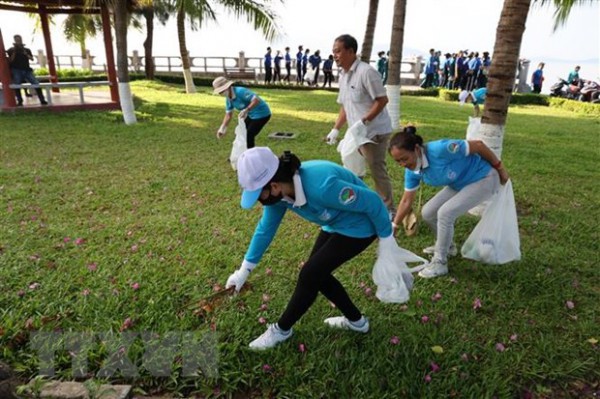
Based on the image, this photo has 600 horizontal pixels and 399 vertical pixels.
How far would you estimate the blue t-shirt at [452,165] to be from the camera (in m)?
3.09

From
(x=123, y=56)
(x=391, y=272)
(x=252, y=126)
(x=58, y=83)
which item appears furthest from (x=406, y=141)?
(x=58, y=83)

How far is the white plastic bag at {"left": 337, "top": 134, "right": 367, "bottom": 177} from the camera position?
4.28 m

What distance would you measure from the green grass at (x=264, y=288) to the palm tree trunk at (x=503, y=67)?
1.02 meters

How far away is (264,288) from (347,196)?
1.42 metres

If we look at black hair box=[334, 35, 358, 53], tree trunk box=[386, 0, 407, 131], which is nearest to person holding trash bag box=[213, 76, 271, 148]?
black hair box=[334, 35, 358, 53]

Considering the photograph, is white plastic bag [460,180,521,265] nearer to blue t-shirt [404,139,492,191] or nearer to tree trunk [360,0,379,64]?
blue t-shirt [404,139,492,191]

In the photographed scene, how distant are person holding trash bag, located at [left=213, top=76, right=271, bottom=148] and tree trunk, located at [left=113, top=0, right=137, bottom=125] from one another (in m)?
4.27

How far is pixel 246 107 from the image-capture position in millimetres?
6098

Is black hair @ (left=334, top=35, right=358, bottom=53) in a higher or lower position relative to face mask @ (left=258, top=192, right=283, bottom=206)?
higher

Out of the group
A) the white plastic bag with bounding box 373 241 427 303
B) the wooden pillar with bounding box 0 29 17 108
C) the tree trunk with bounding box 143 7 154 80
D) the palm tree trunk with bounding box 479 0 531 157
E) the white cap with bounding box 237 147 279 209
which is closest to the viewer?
the white cap with bounding box 237 147 279 209

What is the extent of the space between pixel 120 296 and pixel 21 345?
0.65 metres

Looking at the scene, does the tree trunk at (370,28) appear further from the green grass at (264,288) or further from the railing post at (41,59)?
the railing post at (41,59)

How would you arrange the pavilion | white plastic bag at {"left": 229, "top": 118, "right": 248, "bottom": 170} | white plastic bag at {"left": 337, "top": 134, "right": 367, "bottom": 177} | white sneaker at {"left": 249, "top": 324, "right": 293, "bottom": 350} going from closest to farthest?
white sneaker at {"left": 249, "top": 324, "right": 293, "bottom": 350} → white plastic bag at {"left": 337, "top": 134, "right": 367, "bottom": 177} → white plastic bag at {"left": 229, "top": 118, "right": 248, "bottom": 170} → the pavilion

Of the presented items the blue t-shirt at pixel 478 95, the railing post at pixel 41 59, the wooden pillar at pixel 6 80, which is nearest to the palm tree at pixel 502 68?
the blue t-shirt at pixel 478 95
